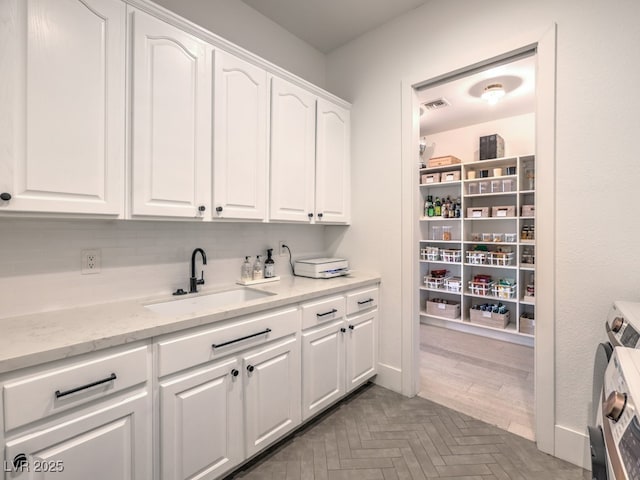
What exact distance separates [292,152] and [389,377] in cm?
188

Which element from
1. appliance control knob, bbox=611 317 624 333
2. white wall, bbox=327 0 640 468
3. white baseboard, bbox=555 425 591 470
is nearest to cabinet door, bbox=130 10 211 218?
white wall, bbox=327 0 640 468

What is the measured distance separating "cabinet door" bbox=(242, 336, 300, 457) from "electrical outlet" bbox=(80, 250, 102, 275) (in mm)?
896

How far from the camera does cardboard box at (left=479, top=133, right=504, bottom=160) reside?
3.71m

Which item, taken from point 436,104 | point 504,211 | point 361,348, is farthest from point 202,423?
point 504,211

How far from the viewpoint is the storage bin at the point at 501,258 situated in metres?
3.66

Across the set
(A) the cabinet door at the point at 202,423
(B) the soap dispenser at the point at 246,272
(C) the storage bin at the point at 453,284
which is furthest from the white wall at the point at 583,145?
(C) the storage bin at the point at 453,284

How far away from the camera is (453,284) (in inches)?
160

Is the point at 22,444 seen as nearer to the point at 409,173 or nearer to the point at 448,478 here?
the point at 448,478

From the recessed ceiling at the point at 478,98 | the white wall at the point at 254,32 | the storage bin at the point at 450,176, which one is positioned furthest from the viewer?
the storage bin at the point at 450,176

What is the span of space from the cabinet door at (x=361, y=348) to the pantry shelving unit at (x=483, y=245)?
81.8 inches

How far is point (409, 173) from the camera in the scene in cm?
230

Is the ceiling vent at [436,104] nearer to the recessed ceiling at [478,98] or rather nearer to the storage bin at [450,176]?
the recessed ceiling at [478,98]

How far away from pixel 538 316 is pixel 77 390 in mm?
2211

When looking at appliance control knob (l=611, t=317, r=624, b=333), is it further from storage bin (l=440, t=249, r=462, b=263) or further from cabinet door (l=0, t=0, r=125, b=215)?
storage bin (l=440, t=249, r=462, b=263)
